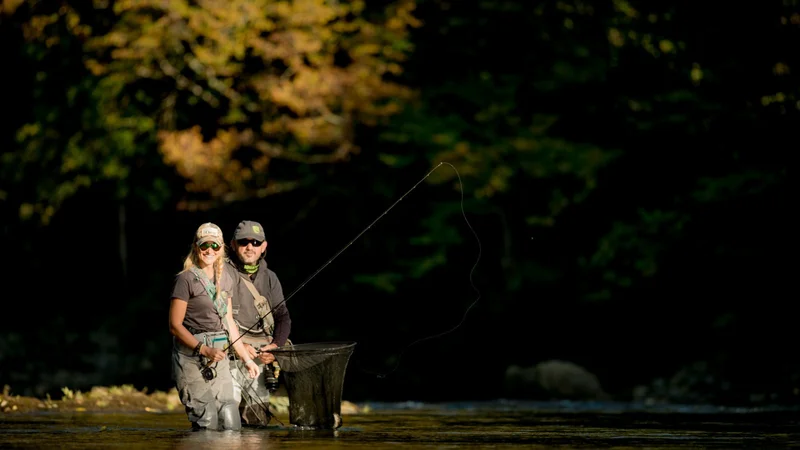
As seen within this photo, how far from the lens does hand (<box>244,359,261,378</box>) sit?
46.2 feet

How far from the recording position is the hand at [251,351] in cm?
1409

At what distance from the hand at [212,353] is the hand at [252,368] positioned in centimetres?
56

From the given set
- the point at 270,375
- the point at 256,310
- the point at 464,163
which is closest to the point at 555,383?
the point at 464,163

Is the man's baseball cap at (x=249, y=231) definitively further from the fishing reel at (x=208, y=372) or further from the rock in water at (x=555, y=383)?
the rock in water at (x=555, y=383)

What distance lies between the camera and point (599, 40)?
32594mm

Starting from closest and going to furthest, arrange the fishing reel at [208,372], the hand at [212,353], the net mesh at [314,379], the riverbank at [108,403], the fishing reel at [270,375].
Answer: the hand at [212,353] < the fishing reel at [208,372] < the net mesh at [314,379] < the fishing reel at [270,375] < the riverbank at [108,403]

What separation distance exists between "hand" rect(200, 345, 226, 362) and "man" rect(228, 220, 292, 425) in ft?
1.69

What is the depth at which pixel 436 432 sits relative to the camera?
14.9 m

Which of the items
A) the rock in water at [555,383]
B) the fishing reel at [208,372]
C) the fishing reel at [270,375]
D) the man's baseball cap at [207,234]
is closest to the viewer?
the man's baseball cap at [207,234]

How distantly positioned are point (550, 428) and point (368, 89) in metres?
17.8

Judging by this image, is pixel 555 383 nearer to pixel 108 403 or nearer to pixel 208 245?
pixel 108 403

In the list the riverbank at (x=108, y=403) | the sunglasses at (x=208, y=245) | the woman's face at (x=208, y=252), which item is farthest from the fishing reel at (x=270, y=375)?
the riverbank at (x=108, y=403)

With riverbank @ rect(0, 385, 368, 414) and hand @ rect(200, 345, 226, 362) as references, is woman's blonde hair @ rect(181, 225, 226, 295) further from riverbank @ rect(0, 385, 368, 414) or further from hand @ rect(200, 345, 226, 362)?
riverbank @ rect(0, 385, 368, 414)

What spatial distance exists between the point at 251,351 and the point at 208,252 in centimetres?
100
